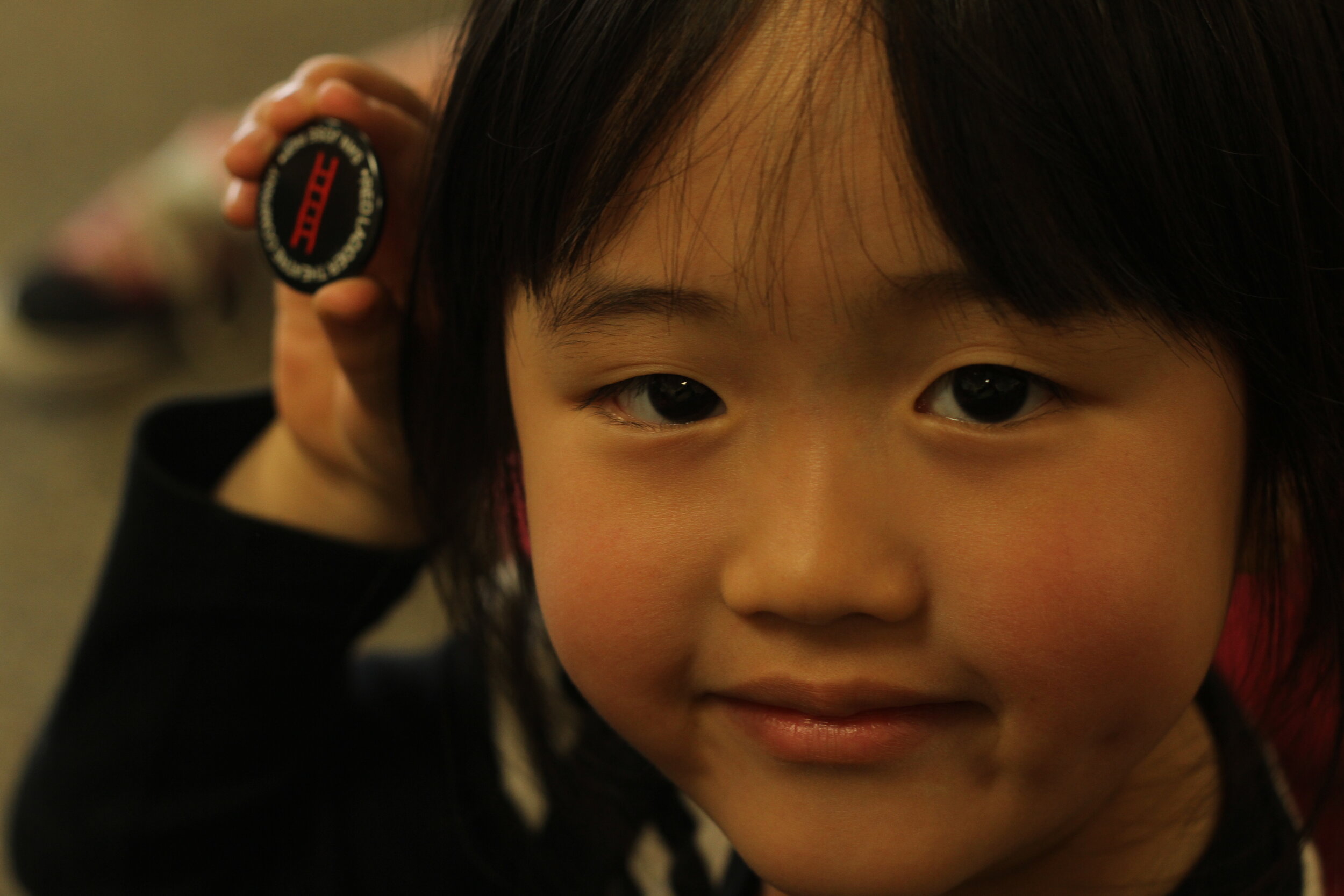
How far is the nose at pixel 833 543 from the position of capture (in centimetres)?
49

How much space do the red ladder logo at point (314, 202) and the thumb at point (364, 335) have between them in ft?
0.08

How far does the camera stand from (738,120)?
477mm

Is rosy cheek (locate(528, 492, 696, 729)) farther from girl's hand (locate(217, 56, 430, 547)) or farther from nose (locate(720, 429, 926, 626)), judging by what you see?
girl's hand (locate(217, 56, 430, 547))

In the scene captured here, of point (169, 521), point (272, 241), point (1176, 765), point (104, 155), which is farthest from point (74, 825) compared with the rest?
point (104, 155)

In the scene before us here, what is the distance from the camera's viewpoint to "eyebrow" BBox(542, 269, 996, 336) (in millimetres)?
472

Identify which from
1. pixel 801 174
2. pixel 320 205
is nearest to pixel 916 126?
pixel 801 174

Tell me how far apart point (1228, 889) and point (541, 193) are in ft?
1.48

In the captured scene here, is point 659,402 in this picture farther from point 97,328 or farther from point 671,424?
point 97,328

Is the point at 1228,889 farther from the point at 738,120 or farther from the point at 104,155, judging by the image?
the point at 104,155

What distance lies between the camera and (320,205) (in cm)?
66

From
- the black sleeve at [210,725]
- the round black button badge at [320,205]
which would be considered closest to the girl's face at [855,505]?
the round black button badge at [320,205]

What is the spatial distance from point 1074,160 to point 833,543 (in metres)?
0.15

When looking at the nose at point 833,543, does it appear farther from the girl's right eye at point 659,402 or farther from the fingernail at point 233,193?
the fingernail at point 233,193

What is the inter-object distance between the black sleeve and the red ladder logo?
204 mm
